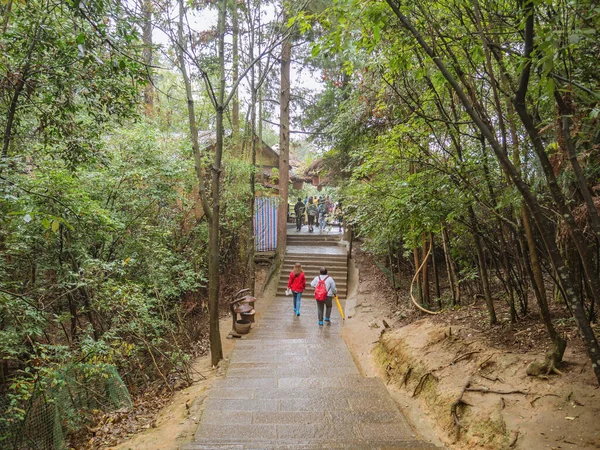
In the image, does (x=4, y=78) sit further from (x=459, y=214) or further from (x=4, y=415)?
(x=459, y=214)

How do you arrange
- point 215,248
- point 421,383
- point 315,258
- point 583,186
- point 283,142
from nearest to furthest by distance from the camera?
point 583,186 < point 421,383 < point 215,248 < point 283,142 < point 315,258

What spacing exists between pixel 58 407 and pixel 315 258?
1032 centimetres

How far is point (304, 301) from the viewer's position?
1264cm

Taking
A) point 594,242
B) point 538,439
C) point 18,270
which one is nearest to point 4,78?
point 18,270

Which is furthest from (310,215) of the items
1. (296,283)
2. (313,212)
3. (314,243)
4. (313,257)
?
(296,283)

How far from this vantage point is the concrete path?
3734 mm

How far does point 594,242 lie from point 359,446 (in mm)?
3246

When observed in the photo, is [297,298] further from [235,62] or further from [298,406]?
[235,62]

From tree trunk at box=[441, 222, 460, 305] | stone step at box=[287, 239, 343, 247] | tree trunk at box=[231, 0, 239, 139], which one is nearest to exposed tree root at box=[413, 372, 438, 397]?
tree trunk at box=[441, 222, 460, 305]

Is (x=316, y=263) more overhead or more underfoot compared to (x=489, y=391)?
more overhead

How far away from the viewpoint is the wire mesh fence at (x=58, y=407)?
480 cm

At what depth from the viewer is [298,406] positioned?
15.1 ft

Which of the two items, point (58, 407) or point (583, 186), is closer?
point (583, 186)

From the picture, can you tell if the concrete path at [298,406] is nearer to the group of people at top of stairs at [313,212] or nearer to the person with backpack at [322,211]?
the group of people at top of stairs at [313,212]
